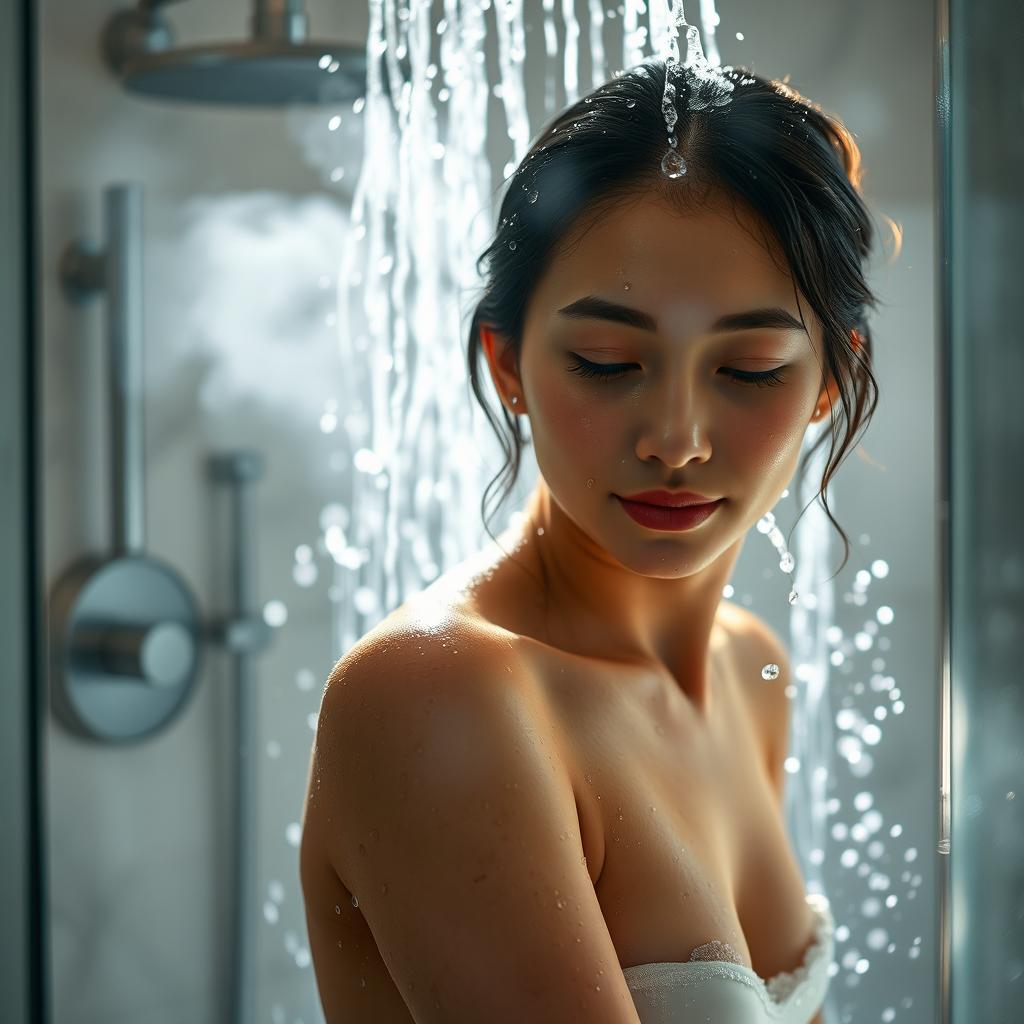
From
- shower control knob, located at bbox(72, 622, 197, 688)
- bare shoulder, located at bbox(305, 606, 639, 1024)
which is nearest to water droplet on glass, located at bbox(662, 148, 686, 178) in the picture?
bare shoulder, located at bbox(305, 606, 639, 1024)

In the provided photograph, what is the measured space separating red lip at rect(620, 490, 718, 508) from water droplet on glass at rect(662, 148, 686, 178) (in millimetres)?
138

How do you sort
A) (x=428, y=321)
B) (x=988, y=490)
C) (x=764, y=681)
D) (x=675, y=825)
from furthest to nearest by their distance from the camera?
1. (x=428, y=321)
2. (x=764, y=681)
3. (x=675, y=825)
4. (x=988, y=490)

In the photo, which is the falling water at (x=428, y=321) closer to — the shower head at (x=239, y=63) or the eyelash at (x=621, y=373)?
the shower head at (x=239, y=63)

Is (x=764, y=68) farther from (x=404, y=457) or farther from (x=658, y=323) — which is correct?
(x=404, y=457)

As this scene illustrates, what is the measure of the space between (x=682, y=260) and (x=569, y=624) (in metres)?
0.21

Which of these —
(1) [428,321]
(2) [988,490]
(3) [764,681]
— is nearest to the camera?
(2) [988,490]

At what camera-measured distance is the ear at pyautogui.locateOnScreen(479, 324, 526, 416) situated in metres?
0.62

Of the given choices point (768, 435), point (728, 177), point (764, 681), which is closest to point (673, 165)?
point (728, 177)

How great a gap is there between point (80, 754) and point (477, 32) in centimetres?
54

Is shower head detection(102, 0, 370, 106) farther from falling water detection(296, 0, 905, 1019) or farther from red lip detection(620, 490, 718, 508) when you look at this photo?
red lip detection(620, 490, 718, 508)

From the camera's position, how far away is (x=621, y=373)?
54cm

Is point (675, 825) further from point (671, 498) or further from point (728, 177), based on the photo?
point (728, 177)

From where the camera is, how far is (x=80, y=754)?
87 cm

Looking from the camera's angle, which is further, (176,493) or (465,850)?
(176,493)
